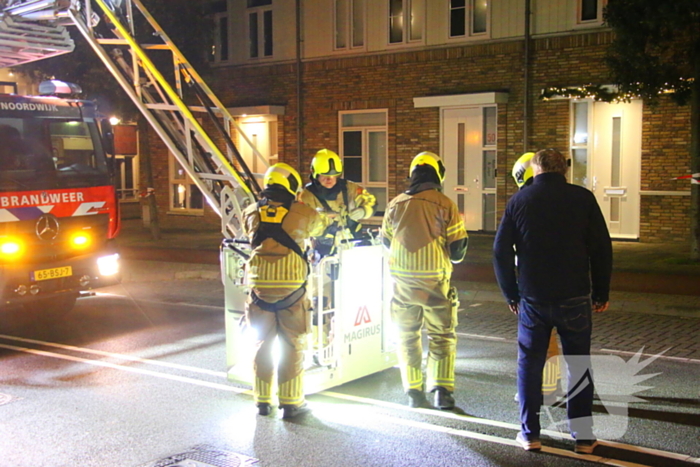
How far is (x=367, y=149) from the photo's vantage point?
750 inches

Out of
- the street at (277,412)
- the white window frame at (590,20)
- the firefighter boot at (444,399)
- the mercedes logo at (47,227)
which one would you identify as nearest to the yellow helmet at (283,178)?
the street at (277,412)

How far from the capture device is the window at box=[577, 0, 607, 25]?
15719 millimetres

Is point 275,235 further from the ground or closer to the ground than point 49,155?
closer to the ground

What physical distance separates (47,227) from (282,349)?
4.57m

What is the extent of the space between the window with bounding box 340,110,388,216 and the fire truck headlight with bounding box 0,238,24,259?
439 inches

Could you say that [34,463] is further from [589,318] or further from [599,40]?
[599,40]

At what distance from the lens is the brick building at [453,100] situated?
1576cm

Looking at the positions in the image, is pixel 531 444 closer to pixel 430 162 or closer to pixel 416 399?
pixel 416 399

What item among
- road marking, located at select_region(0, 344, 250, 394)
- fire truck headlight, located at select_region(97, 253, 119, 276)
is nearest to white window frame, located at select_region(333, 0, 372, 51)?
fire truck headlight, located at select_region(97, 253, 119, 276)

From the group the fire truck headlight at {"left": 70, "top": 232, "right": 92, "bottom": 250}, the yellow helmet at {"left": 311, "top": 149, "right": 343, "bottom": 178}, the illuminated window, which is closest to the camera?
the yellow helmet at {"left": 311, "top": 149, "right": 343, "bottom": 178}

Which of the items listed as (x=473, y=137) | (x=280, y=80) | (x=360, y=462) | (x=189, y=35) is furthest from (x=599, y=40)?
(x=360, y=462)

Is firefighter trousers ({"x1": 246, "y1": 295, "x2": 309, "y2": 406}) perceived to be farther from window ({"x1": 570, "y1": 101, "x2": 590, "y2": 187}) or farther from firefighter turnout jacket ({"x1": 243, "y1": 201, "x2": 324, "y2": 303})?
window ({"x1": 570, "y1": 101, "x2": 590, "y2": 187})

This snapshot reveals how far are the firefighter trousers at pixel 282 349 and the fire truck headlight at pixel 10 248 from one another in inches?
166

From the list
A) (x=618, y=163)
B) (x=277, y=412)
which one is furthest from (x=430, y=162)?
(x=618, y=163)
